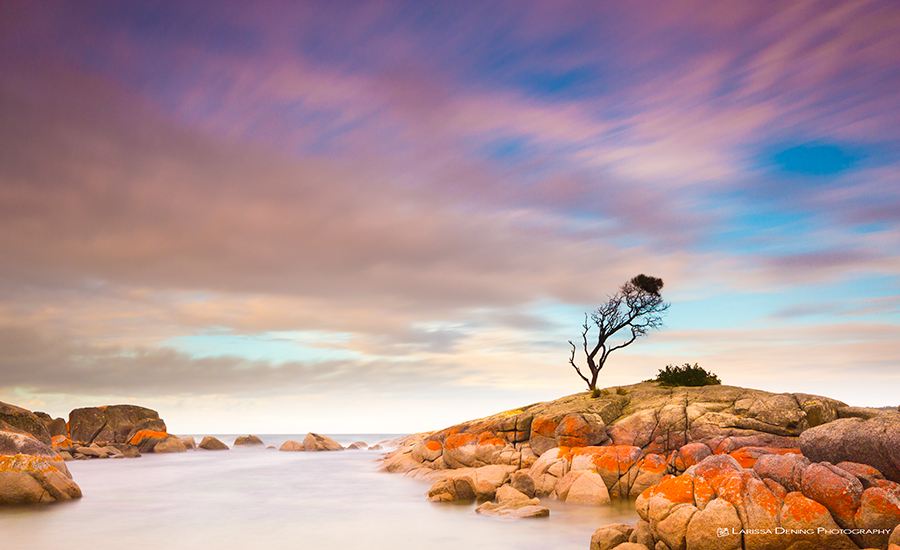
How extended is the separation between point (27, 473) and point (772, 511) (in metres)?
30.3

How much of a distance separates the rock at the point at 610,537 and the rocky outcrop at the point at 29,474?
2504 centimetres

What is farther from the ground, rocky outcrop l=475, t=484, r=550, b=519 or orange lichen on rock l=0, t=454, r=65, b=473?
orange lichen on rock l=0, t=454, r=65, b=473

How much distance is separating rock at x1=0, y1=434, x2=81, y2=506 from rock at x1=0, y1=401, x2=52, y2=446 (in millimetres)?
16344

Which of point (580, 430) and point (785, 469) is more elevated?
point (580, 430)

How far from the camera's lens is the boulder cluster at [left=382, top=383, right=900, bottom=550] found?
1496cm

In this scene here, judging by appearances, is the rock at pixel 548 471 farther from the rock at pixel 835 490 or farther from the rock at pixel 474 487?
the rock at pixel 835 490

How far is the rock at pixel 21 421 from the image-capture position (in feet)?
130

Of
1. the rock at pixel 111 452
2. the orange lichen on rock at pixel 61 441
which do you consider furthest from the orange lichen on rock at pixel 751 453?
the orange lichen on rock at pixel 61 441

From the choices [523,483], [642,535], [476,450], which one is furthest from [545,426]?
[642,535]

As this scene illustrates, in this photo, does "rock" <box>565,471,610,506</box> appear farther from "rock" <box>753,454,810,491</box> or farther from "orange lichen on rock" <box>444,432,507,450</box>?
"rock" <box>753,454,810,491</box>

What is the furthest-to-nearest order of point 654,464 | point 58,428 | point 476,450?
point 58,428
point 476,450
point 654,464

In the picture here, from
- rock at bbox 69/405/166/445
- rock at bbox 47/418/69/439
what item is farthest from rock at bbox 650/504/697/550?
rock at bbox 69/405/166/445

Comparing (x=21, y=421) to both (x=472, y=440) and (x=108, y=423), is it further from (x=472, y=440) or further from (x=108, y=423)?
(x=472, y=440)

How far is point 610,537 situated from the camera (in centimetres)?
1691
